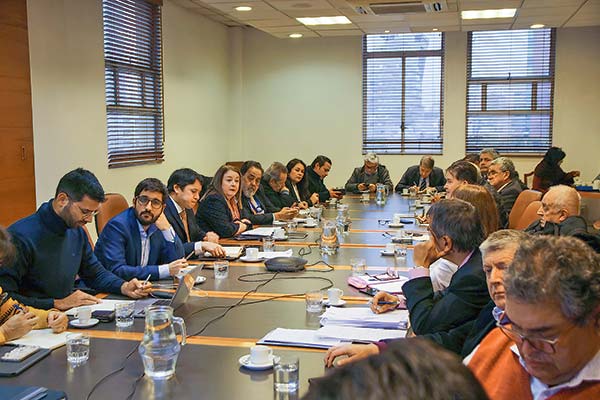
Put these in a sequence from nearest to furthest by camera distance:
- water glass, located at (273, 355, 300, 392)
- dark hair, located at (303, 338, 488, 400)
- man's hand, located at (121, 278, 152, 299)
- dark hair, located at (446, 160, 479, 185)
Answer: dark hair, located at (303, 338, 488, 400) → water glass, located at (273, 355, 300, 392) → man's hand, located at (121, 278, 152, 299) → dark hair, located at (446, 160, 479, 185)

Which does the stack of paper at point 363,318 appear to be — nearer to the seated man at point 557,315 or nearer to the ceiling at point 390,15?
the seated man at point 557,315

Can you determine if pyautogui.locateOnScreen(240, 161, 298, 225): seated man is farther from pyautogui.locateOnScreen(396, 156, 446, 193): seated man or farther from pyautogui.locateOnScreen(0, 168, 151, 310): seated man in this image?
pyautogui.locateOnScreen(396, 156, 446, 193): seated man

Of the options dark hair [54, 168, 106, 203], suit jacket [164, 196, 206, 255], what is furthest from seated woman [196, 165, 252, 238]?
dark hair [54, 168, 106, 203]

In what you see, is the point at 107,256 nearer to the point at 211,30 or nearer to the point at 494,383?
the point at 494,383

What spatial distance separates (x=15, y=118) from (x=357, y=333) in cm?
450

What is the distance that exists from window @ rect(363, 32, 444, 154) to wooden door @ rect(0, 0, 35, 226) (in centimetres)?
612

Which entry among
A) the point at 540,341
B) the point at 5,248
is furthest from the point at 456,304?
the point at 5,248

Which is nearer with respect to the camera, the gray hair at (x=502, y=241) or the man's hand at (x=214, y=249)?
the gray hair at (x=502, y=241)

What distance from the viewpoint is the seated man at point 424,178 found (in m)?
8.92

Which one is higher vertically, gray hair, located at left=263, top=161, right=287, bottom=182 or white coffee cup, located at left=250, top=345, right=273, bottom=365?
gray hair, located at left=263, top=161, right=287, bottom=182

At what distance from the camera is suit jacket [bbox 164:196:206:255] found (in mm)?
4188

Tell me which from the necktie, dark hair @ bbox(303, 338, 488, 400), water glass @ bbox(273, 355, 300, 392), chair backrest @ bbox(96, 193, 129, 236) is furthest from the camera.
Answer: chair backrest @ bbox(96, 193, 129, 236)

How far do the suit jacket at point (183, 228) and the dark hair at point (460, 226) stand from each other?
1.94 metres

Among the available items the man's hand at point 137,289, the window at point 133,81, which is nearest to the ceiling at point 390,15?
the window at point 133,81
